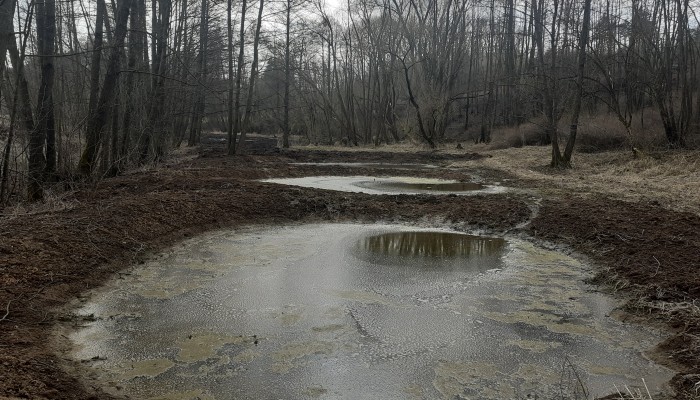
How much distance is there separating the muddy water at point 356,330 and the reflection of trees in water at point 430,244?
26 centimetres

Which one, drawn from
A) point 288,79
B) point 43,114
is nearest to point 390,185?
point 43,114

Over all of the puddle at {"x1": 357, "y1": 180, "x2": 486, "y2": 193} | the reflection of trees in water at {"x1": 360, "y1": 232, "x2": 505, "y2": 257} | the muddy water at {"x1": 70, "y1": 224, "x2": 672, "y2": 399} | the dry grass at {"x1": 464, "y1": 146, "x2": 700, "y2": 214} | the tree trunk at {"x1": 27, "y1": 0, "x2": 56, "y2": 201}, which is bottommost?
the muddy water at {"x1": 70, "y1": 224, "x2": 672, "y2": 399}

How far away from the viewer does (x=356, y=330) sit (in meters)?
5.19

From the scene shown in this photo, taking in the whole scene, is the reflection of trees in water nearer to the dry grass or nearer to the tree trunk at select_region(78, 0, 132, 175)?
the dry grass

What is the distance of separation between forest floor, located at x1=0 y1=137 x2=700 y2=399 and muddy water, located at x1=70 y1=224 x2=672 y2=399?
346 millimetres

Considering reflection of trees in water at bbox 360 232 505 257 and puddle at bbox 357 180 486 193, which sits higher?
puddle at bbox 357 180 486 193

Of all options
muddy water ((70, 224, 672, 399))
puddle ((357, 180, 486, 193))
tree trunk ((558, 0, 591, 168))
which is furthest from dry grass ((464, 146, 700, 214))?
muddy water ((70, 224, 672, 399))

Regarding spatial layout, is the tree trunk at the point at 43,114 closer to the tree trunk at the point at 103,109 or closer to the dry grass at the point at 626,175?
the tree trunk at the point at 103,109

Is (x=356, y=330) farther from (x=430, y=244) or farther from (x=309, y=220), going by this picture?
(x=309, y=220)

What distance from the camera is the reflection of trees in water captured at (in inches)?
334

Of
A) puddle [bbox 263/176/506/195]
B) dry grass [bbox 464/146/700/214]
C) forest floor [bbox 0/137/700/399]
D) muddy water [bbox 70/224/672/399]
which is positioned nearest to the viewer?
muddy water [bbox 70/224/672/399]

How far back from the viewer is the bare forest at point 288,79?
39.4 feet

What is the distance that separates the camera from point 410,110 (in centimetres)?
4331

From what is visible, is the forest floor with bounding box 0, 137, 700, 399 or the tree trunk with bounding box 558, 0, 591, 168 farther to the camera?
the tree trunk with bounding box 558, 0, 591, 168
